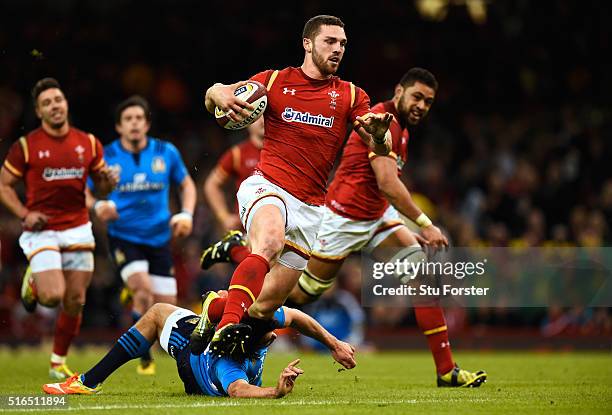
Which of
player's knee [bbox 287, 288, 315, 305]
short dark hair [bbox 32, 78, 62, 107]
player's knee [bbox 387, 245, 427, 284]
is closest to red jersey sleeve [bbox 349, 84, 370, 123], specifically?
player's knee [bbox 387, 245, 427, 284]

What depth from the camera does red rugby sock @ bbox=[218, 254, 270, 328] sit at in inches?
293

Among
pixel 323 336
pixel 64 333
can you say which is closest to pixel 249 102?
pixel 323 336

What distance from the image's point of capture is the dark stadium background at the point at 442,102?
1794 cm

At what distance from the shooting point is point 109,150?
12148 millimetres

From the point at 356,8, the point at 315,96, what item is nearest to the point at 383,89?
the point at 356,8

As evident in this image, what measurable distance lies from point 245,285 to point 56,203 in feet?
13.0

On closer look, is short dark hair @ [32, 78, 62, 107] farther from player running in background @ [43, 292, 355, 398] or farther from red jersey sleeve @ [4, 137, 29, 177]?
player running in background @ [43, 292, 355, 398]

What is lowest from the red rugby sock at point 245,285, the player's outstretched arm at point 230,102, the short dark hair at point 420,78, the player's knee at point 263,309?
the player's knee at point 263,309

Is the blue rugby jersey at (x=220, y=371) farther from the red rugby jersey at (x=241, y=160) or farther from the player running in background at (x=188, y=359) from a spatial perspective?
the red rugby jersey at (x=241, y=160)

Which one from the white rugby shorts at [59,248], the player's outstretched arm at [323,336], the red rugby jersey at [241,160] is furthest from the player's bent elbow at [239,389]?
the red rugby jersey at [241,160]

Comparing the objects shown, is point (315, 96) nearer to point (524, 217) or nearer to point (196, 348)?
point (196, 348)

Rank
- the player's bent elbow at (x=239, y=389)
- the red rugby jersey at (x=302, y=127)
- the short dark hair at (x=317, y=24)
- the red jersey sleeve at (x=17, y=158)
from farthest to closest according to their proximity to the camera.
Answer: the red jersey sleeve at (x=17, y=158) < the short dark hair at (x=317, y=24) < the red rugby jersey at (x=302, y=127) < the player's bent elbow at (x=239, y=389)

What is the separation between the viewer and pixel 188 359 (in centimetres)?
774

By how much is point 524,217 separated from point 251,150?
7177 millimetres
